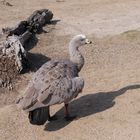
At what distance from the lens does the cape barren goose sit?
784 centimetres

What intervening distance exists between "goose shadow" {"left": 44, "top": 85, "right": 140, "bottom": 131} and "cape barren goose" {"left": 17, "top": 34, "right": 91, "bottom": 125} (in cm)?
17

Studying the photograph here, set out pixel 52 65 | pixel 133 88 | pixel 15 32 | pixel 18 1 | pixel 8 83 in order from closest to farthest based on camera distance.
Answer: pixel 52 65 < pixel 133 88 < pixel 8 83 < pixel 15 32 < pixel 18 1

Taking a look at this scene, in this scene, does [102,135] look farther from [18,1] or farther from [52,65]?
[18,1]

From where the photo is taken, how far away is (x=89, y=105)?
8.88 metres

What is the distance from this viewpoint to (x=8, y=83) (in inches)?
399

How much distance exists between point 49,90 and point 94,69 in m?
2.92

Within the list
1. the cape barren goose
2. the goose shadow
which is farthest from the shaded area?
the cape barren goose

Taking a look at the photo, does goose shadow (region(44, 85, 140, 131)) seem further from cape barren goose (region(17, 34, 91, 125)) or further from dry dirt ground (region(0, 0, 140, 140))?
cape barren goose (region(17, 34, 91, 125))

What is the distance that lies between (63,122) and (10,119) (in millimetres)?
1012

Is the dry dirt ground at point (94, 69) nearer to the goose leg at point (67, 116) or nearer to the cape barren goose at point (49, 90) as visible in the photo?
the goose leg at point (67, 116)

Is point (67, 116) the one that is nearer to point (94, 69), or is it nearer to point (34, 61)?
point (94, 69)

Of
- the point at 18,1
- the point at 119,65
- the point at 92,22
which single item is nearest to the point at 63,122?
the point at 119,65

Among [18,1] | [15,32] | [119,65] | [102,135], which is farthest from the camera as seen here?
[18,1]

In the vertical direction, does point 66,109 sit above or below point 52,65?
below
